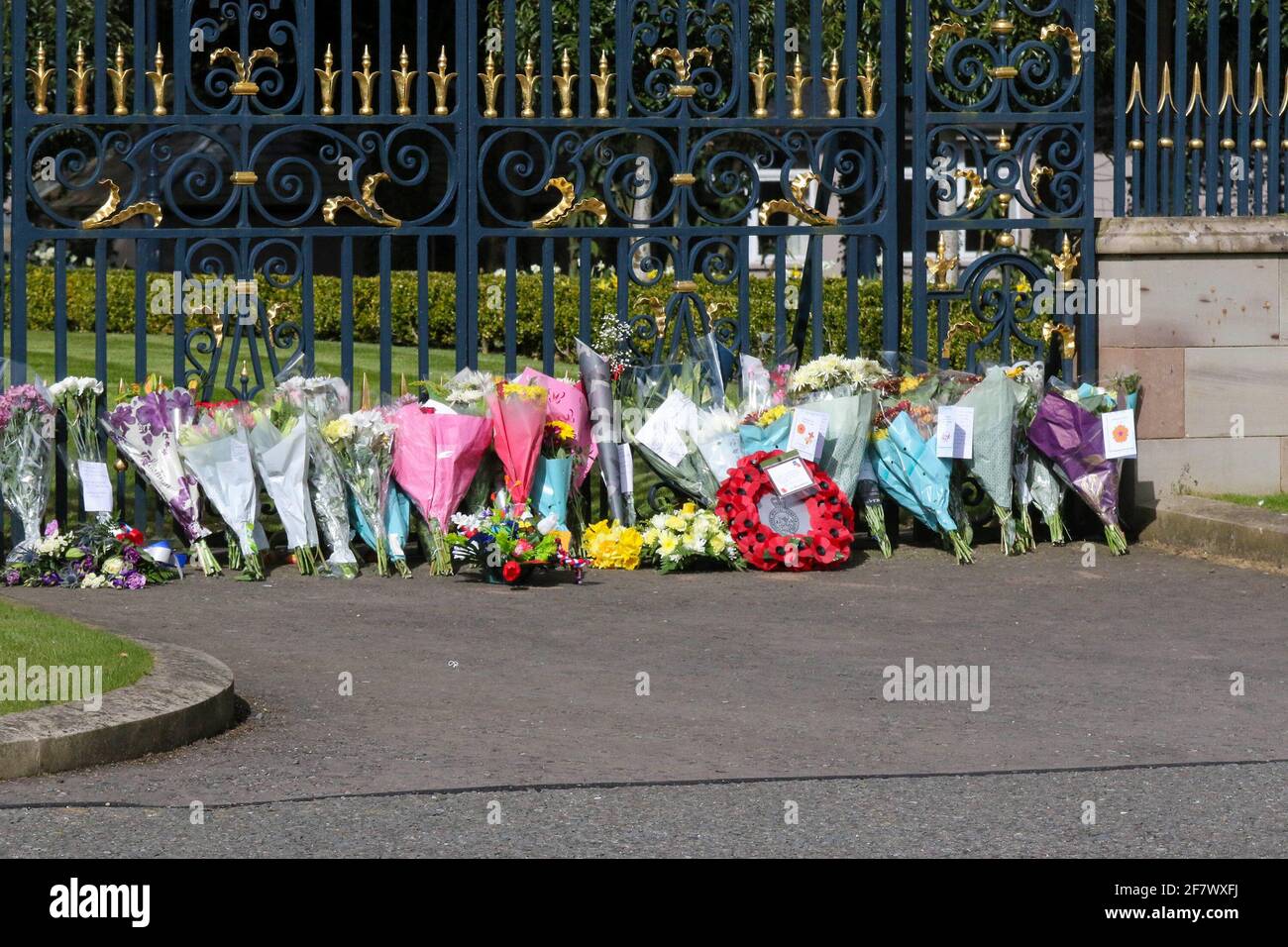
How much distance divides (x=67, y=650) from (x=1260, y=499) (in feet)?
20.6

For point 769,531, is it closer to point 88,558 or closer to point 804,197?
point 804,197

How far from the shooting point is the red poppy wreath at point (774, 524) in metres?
9.21

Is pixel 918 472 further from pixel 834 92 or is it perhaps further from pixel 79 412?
pixel 79 412

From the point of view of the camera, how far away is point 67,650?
662 cm

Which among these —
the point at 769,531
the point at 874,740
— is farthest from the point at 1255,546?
the point at 874,740

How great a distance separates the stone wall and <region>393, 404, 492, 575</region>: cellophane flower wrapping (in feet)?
11.0

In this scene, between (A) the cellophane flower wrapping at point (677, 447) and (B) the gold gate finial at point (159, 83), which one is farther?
(A) the cellophane flower wrapping at point (677, 447)

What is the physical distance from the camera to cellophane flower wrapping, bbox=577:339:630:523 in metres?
9.45

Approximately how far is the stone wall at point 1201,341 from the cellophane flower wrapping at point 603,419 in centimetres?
260

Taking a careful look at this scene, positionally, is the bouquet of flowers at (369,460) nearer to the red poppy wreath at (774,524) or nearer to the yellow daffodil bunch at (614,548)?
the yellow daffodil bunch at (614,548)

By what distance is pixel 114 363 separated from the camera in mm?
19547

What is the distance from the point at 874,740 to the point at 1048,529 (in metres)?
4.27

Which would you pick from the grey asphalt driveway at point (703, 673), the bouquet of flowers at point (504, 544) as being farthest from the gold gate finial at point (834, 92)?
the bouquet of flowers at point (504, 544)

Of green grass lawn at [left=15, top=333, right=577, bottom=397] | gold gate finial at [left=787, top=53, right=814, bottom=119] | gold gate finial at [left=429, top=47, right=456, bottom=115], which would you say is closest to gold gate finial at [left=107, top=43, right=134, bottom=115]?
gold gate finial at [left=429, top=47, right=456, bottom=115]
